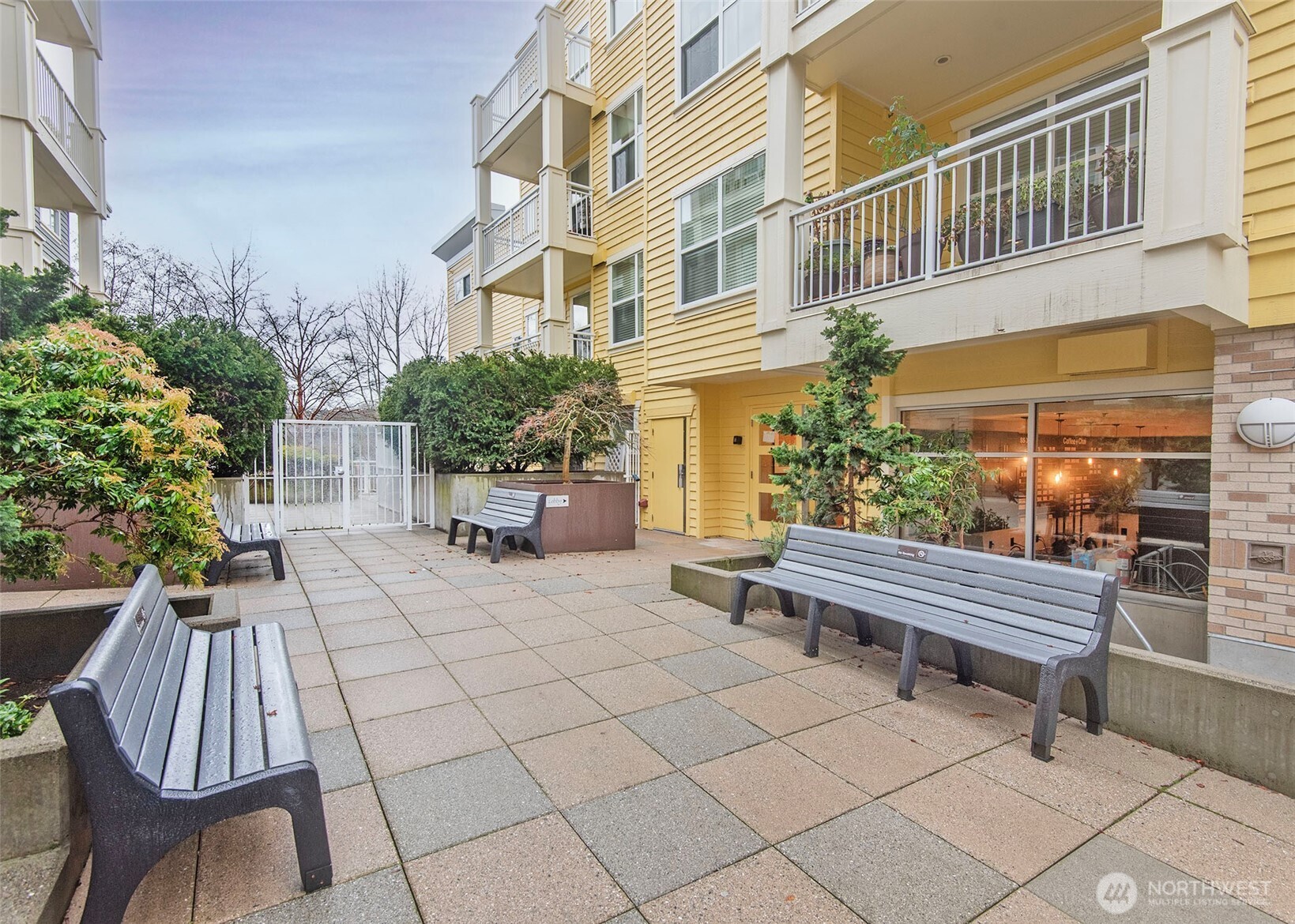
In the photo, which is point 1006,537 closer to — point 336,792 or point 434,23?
point 336,792

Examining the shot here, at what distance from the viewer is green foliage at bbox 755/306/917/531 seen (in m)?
5.41

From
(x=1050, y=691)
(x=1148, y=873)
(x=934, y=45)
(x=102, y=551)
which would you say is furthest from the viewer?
(x=934, y=45)

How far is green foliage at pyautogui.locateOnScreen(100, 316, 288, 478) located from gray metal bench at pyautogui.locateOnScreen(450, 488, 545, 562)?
347 cm

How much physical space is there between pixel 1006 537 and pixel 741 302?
15.2ft

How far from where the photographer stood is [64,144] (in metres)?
10.8

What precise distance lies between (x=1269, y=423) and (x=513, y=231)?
44.2ft

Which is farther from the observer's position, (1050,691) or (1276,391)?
(1276,391)

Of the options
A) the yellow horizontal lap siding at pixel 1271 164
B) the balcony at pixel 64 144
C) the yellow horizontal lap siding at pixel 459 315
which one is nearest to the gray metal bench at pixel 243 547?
the balcony at pixel 64 144

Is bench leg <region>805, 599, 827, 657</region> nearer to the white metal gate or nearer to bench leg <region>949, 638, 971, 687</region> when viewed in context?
bench leg <region>949, 638, 971, 687</region>

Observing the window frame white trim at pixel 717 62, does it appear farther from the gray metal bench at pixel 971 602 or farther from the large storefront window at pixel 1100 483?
the gray metal bench at pixel 971 602

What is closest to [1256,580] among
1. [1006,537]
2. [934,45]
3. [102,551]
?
[1006,537]

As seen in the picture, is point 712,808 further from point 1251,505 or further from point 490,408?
point 490,408

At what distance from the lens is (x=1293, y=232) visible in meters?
4.43

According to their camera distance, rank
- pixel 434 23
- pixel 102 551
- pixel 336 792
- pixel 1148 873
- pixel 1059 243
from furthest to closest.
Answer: pixel 102 551, pixel 1059 243, pixel 434 23, pixel 336 792, pixel 1148 873
